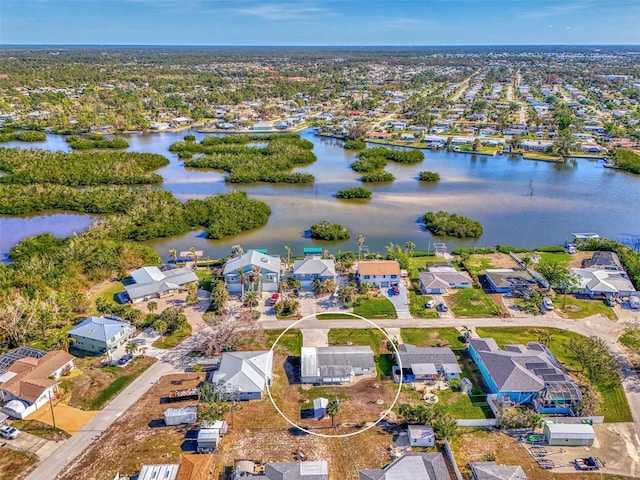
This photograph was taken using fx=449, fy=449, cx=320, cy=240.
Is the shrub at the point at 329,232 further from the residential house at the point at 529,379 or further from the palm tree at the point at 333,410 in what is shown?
the palm tree at the point at 333,410

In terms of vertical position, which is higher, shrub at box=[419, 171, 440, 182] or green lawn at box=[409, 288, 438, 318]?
shrub at box=[419, 171, 440, 182]

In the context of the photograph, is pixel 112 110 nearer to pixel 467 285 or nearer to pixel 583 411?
pixel 467 285

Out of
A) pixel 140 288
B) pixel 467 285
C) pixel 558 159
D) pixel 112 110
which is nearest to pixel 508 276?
pixel 467 285

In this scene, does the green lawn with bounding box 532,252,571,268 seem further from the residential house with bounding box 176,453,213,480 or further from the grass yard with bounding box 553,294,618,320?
the residential house with bounding box 176,453,213,480

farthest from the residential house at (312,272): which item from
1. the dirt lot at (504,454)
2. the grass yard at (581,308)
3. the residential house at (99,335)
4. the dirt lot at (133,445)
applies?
the grass yard at (581,308)

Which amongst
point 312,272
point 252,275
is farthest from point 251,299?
point 312,272

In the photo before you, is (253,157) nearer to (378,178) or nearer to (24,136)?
(378,178)

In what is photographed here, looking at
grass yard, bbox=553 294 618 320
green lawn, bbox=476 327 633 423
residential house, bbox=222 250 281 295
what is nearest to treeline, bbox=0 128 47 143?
residential house, bbox=222 250 281 295
